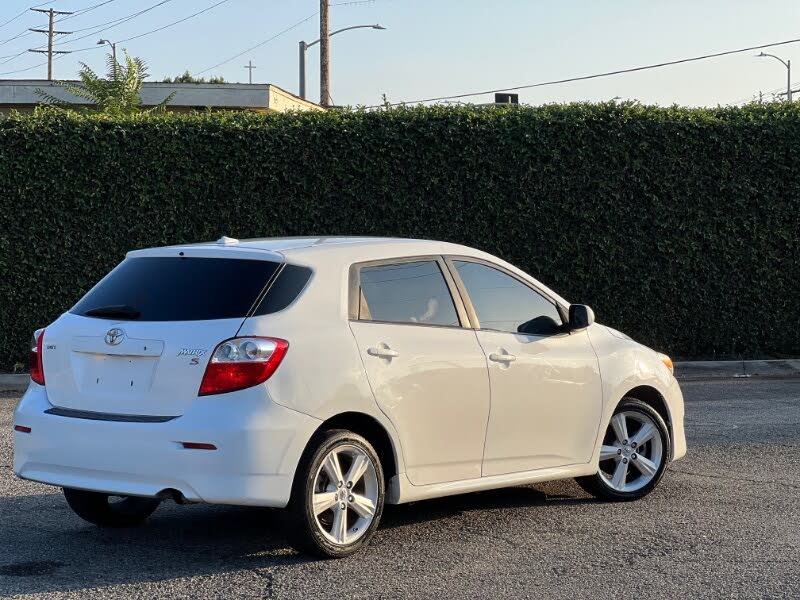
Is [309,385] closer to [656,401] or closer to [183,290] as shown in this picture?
[183,290]

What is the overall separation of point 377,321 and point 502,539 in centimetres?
140

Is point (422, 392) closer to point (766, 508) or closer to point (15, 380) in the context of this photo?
point (766, 508)

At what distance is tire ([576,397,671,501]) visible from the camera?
7848 millimetres

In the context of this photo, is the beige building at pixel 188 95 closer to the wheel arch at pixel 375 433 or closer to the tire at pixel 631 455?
the tire at pixel 631 455

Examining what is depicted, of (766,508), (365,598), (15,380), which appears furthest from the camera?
(15,380)

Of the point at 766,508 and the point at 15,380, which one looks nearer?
the point at 766,508

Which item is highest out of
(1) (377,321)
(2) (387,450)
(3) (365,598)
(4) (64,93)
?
(4) (64,93)

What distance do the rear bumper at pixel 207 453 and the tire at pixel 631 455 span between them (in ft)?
8.13

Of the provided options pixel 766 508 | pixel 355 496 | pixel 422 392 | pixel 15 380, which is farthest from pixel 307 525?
pixel 15 380

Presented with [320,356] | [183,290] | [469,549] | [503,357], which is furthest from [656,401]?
[183,290]

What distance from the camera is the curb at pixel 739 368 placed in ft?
51.8

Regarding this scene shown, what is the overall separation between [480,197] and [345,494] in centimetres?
995

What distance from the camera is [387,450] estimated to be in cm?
659

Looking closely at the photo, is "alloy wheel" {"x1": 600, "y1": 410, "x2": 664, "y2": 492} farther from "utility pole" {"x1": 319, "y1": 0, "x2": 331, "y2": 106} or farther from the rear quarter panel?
"utility pole" {"x1": 319, "y1": 0, "x2": 331, "y2": 106}
